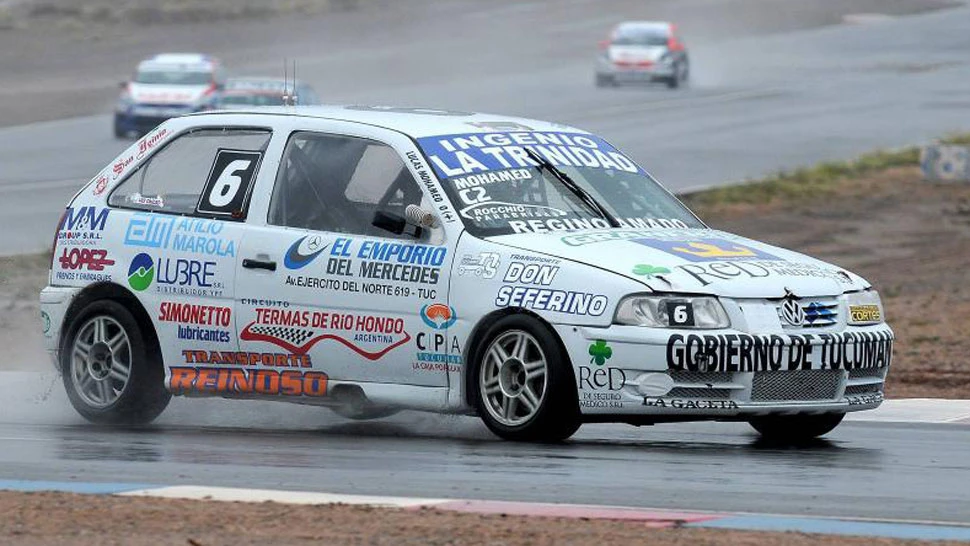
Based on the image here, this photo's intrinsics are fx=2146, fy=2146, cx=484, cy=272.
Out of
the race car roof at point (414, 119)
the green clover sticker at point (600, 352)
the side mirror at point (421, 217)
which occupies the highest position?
the race car roof at point (414, 119)

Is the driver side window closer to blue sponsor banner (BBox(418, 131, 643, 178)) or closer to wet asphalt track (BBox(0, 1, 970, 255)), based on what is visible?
blue sponsor banner (BBox(418, 131, 643, 178))

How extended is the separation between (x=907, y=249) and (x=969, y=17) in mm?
43036

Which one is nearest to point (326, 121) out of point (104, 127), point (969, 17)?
point (104, 127)

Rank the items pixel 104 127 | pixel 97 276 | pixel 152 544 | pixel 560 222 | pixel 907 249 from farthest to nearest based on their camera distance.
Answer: pixel 104 127
pixel 907 249
pixel 97 276
pixel 560 222
pixel 152 544

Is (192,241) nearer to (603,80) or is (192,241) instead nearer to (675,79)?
(603,80)

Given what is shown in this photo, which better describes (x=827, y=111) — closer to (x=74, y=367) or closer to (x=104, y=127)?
(x=104, y=127)

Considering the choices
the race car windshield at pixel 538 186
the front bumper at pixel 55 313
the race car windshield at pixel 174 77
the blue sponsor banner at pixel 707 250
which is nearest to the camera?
the blue sponsor banner at pixel 707 250

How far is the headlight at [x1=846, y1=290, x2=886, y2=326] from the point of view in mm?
9344

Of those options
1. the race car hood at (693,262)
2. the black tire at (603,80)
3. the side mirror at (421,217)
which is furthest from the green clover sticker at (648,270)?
the black tire at (603,80)

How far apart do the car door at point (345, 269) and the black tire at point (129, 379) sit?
61 centimetres

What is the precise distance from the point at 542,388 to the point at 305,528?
233 cm

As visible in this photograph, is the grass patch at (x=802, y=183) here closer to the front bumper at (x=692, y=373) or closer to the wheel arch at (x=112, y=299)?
the wheel arch at (x=112, y=299)

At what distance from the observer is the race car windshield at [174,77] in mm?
38375

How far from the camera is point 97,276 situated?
1052cm
